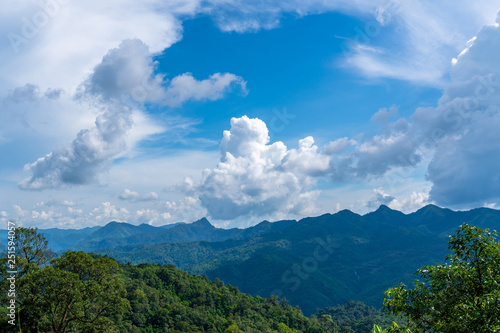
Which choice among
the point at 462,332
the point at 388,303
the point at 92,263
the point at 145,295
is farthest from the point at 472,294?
the point at 145,295

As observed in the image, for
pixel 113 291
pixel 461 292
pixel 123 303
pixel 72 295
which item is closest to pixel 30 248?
pixel 72 295

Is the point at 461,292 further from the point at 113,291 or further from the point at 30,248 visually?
the point at 30,248

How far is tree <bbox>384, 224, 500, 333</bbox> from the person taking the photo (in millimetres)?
10266

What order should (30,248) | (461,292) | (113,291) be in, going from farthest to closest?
(30,248) < (113,291) < (461,292)

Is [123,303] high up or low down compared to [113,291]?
down

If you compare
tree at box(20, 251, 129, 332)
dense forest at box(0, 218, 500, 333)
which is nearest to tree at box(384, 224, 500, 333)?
dense forest at box(0, 218, 500, 333)

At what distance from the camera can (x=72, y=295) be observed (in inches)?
1005

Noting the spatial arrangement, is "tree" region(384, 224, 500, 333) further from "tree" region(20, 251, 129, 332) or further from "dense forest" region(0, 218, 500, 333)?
"tree" region(20, 251, 129, 332)

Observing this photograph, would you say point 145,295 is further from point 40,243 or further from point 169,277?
point 40,243

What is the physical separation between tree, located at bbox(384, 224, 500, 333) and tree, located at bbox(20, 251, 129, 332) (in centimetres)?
2344

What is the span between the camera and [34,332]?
26.4m

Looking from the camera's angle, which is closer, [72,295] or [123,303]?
[72,295]

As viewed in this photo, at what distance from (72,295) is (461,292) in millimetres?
26297

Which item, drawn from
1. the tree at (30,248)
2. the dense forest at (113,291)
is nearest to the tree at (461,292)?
the dense forest at (113,291)
